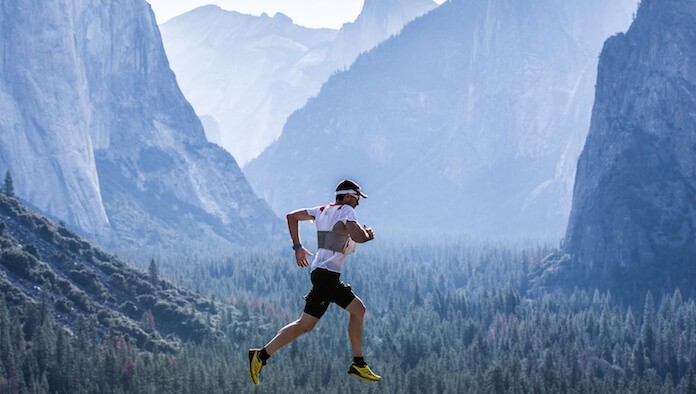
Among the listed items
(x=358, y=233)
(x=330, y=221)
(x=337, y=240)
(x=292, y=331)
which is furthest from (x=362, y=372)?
(x=330, y=221)

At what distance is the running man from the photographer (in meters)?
31.9

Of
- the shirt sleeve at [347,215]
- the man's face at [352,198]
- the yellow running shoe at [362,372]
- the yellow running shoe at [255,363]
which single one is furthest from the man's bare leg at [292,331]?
the man's face at [352,198]

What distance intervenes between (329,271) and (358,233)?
2230 mm

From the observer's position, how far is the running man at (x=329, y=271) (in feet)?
105

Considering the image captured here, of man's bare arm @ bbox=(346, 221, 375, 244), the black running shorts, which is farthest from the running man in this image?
man's bare arm @ bbox=(346, 221, 375, 244)

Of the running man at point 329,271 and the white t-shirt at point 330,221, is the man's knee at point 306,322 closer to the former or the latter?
the running man at point 329,271

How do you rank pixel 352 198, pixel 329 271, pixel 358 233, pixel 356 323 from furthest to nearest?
pixel 356 323 → pixel 329 271 → pixel 352 198 → pixel 358 233

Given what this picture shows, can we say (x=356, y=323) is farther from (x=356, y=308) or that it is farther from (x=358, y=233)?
(x=358, y=233)

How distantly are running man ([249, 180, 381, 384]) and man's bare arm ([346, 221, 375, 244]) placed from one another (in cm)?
46

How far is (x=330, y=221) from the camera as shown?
31.9 metres

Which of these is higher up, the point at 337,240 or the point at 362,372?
the point at 337,240

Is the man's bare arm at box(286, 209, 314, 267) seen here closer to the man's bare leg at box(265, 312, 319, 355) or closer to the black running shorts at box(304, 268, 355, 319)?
the black running shorts at box(304, 268, 355, 319)

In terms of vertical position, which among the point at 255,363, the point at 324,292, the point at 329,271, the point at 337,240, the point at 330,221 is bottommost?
the point at 255,363

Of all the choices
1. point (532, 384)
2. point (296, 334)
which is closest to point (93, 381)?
point (532, 384)
